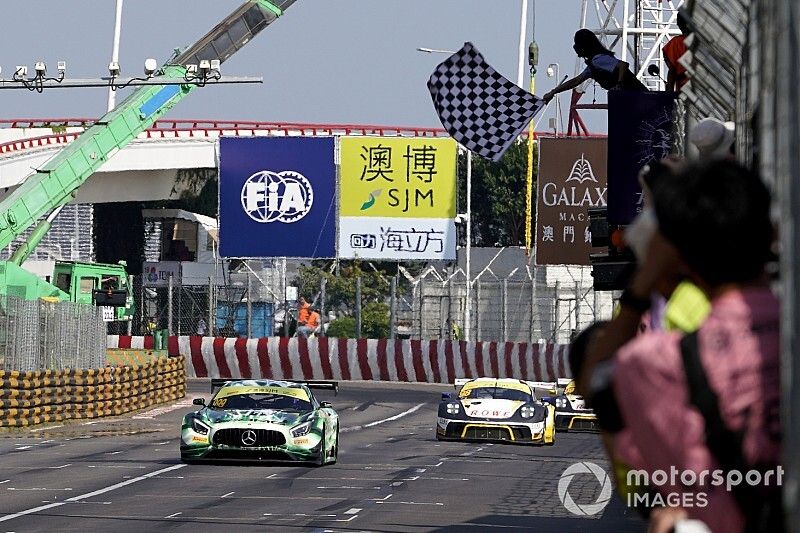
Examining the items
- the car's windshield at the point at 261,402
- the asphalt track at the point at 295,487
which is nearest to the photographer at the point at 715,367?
the asphalt track at the point at 295,487

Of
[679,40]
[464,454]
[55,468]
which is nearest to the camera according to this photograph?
[679,40]

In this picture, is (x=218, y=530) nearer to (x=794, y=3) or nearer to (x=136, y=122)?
(x=794, y=3)

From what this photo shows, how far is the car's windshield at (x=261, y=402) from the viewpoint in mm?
22938

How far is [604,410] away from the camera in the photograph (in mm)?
3584

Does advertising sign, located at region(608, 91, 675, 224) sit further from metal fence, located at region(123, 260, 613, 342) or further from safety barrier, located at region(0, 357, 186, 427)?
metal fence, located at region(123, 260, 613, 342)

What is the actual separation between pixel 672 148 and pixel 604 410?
10.9 metres

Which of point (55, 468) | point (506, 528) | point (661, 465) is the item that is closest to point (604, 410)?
point (661, 465)

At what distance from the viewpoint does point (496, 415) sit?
29.3m

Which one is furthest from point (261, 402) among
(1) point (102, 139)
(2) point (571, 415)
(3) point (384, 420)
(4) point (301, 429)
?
(1) point (102, 139)

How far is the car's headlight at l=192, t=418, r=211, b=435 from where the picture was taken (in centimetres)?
2247

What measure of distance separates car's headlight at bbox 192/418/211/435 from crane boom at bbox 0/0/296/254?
17.3m

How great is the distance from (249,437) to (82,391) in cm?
1292

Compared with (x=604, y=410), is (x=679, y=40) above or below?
above

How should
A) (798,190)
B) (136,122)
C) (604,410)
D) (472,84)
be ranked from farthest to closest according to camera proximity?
(136,122)
(472,84)
(604,410)
(798,190)
